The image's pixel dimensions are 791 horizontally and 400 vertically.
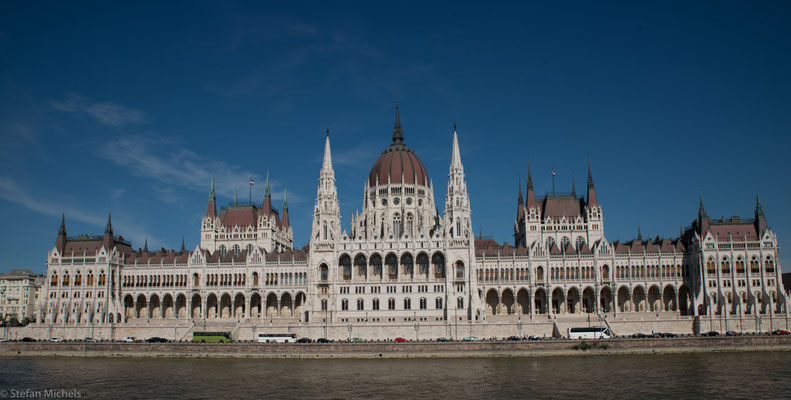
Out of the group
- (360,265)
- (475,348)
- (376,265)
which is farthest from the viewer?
(360,265)

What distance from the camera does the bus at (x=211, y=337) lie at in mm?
88000

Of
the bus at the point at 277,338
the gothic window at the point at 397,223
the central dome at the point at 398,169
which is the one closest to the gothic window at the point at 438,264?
the gothic window at the point at 397,223

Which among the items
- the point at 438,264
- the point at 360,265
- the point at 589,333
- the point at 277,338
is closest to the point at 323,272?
the point at 360,265

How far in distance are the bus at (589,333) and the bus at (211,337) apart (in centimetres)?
4345

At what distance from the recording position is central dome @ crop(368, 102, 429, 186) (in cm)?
12044

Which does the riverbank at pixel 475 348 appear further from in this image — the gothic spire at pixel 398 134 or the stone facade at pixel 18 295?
the stone facade at pixel 18 295

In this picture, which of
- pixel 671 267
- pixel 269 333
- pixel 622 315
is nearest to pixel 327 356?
pixel 269 333

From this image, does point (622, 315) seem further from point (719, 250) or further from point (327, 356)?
point (327, 356)

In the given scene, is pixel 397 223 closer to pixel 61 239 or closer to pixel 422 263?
pixel 422 263

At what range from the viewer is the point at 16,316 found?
155 meters

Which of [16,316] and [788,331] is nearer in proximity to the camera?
[788,331]

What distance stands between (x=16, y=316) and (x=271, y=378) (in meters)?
117

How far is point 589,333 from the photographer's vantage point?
276 feet

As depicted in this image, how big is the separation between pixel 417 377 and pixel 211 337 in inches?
1400
